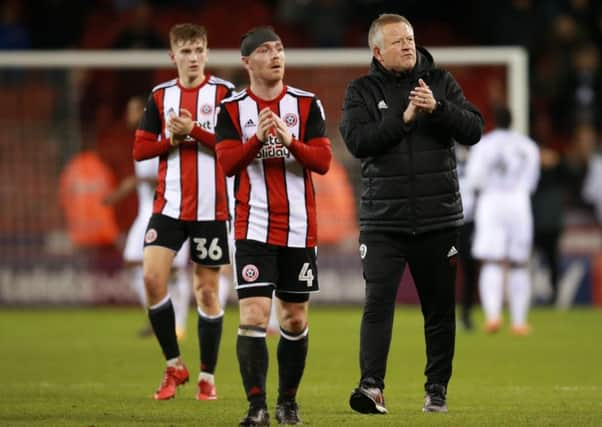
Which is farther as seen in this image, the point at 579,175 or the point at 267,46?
the point at 579,175

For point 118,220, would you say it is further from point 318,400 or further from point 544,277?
point 318,400

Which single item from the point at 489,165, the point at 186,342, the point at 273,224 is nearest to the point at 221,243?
the point at 273,224

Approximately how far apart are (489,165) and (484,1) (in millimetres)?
7722

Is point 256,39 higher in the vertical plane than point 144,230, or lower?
higher

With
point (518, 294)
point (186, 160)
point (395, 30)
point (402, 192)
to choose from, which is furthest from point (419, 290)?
point (518, 294)

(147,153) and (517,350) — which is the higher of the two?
(147,153)

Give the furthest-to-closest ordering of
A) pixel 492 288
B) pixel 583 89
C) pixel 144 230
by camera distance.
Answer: pixel 583 89 → pixel 492 288 → pixel 144 230

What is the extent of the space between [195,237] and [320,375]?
2.31 meters

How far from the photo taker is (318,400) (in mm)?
9047

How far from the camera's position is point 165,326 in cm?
927

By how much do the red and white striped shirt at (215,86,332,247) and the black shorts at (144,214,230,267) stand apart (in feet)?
4.85

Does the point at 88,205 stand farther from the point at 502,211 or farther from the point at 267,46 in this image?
the point at 267,46

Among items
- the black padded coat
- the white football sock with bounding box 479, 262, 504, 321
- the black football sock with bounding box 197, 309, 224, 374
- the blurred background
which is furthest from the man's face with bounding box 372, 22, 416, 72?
the blurred background

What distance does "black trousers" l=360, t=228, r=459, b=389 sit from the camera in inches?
318
